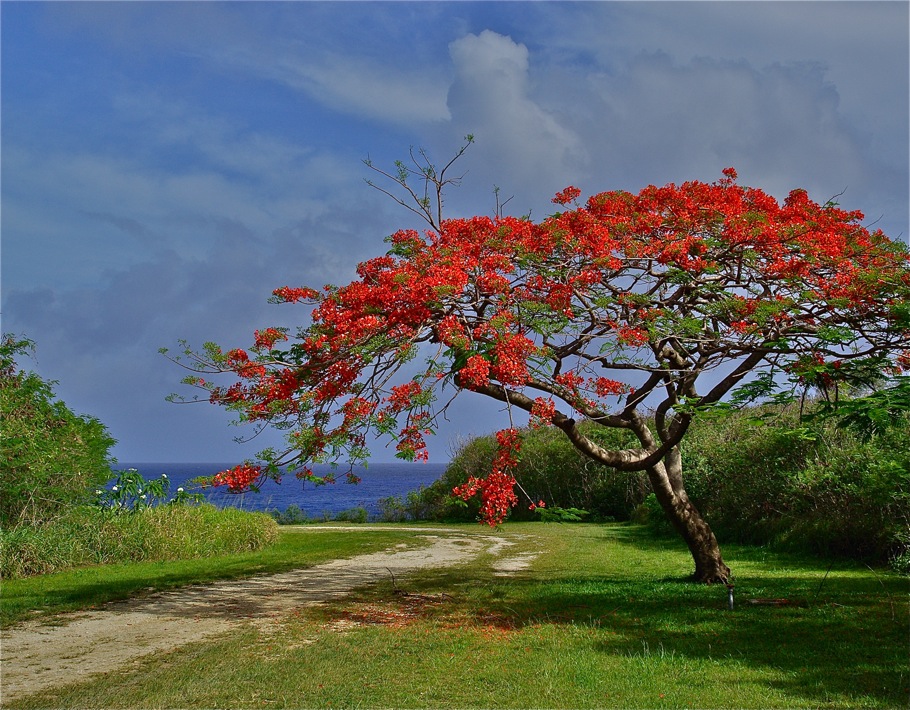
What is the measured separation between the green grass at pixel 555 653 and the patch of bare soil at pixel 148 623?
0.46 meters

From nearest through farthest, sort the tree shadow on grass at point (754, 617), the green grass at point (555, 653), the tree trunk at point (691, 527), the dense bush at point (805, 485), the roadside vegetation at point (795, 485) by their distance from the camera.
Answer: the green grass at point (555, 653) → the tree shadow on grass at point (754, 617) → the tree trunk at point (691, 527) → the roadside vegetation at point (795, 485) → the dense bush at point (805, 485)

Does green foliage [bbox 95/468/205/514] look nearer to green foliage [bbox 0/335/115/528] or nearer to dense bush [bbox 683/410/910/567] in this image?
green foliage [bbox 0/335/115/528]

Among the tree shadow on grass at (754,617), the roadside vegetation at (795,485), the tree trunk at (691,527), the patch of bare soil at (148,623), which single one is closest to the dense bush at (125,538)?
the patch of bare soil at (148,623)

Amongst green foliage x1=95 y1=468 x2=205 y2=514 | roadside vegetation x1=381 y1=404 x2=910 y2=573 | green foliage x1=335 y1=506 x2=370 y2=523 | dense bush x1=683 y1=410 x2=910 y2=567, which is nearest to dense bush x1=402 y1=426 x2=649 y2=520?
roadside vegetation x1=381 y1=404 x2=910 y2=573

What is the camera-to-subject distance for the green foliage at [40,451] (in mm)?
12930

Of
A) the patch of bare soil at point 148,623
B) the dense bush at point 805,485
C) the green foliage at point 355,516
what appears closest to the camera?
the patch of bare soil at point 148,623

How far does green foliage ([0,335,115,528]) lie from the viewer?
12.9m

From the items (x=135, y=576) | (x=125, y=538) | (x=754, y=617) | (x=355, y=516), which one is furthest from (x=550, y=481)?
(x=754, y=617)

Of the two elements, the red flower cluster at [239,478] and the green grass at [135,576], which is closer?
the red flower cluster at [239,478]

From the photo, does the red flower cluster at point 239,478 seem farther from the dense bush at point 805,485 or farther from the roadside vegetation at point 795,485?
the dense bush at point 805,485

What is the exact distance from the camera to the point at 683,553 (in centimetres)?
1574

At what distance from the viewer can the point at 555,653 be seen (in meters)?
6.95

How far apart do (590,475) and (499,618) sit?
1918 centimetres

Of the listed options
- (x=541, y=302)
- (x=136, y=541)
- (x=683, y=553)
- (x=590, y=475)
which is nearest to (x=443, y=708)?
(x=541, y=302)
